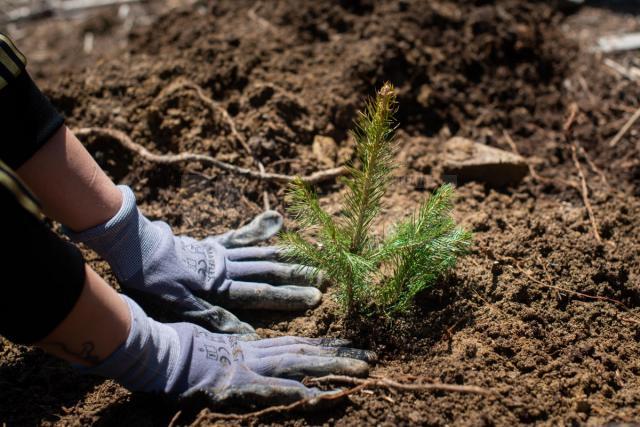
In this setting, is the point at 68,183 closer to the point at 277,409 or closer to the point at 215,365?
the point at 215,365

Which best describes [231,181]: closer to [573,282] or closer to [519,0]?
[573,282]

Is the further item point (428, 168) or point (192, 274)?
point (428, 168)

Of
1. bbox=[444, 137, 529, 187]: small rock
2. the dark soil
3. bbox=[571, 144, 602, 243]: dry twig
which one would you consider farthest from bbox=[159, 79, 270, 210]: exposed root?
bbox=[571, 144, 602, 243]: dry twig

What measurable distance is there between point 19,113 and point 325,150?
1.60 metres

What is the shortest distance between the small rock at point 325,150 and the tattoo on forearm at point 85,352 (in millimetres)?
1635

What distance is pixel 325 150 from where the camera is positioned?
3.20 metres

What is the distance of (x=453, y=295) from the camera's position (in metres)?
2.44

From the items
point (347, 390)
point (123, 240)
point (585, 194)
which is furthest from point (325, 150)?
point (347, 390)

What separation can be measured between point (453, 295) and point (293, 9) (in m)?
2.57

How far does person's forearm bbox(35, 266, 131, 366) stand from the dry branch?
3.88ft

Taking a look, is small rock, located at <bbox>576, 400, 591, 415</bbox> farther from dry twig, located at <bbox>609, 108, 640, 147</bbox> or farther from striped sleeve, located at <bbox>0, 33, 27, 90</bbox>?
striped sleeve, located at <bbox>0, 33, 27, 90</bbox>

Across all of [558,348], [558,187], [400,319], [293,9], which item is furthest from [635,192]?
[293,9]

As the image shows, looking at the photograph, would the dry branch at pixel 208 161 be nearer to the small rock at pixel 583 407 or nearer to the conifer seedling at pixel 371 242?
the conifer seedling at pixel 371 242

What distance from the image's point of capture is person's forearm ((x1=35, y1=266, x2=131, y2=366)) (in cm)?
182
